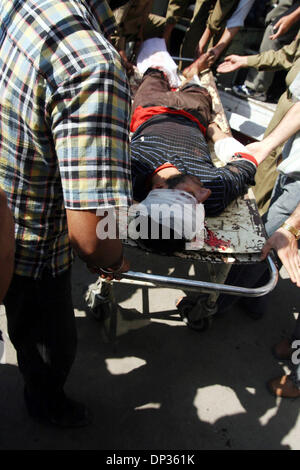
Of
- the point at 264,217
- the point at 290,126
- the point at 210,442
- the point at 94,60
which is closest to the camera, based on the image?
the point at 94,60

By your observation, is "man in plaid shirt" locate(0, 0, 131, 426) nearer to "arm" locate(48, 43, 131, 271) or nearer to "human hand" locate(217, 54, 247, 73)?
"arm" locate(48, 43, 131, 271)

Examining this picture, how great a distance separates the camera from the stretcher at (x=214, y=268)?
1.31 meters

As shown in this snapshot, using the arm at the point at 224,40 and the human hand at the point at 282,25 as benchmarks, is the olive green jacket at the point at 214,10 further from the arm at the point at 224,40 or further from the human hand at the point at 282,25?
the human hand at the point at 282,25

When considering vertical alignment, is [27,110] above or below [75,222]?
above

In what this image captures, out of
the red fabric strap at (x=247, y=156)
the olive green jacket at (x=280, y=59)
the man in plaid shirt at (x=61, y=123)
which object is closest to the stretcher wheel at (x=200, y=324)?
the red fabric strap at (x=247, y=156)

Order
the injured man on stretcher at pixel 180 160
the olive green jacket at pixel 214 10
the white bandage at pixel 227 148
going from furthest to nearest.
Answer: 1. the olive green jacket at pixel 214 10
2. the white bandage at pixel 227 148
3. the injured man on stretcher at pixel 180 160

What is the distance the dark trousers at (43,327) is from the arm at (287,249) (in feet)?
2.97

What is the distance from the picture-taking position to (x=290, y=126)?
6.19 feet

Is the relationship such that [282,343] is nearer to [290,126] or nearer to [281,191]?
[281,191]

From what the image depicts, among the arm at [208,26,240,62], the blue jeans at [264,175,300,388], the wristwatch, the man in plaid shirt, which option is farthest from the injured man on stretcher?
the arm at [208,26,240,62]

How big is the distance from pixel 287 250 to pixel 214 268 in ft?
1.60

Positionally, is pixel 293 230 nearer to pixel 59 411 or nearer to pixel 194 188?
pixel 194 188
